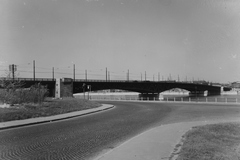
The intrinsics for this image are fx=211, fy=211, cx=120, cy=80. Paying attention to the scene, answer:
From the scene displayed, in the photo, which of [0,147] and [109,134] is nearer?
[0,147]

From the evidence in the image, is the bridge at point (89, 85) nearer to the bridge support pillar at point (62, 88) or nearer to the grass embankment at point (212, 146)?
the bridge support pillar at point (62, 88)

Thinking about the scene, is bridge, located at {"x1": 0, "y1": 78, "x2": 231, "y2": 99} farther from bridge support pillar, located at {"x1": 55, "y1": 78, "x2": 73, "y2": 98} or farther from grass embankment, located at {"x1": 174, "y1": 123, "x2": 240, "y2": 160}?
grass embankment, located at {"x1": 174, "y1": 123, "x2": 240, "y2": 160}

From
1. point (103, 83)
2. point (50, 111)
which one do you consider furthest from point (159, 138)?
point (103, 83)

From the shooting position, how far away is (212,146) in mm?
7953

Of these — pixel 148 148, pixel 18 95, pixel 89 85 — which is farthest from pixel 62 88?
pixel 148 148

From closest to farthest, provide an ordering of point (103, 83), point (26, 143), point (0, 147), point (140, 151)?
1. point (140, 151)
2. point (0, 147)
3. point (26, 143)
4. point (103, 83)

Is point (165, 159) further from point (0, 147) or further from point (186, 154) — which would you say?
point (0, 147)

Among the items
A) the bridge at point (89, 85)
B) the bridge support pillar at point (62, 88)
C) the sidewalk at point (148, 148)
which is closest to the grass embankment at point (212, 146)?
the sidewalk at point (148, 148)

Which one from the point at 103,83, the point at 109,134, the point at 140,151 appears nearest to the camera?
A: the point at 140,151

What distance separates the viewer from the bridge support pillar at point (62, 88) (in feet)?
150

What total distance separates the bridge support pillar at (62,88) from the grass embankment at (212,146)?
38639mm

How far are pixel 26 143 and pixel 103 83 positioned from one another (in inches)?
2128

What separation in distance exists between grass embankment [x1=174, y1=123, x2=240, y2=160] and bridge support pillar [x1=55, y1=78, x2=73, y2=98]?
38.6 meters

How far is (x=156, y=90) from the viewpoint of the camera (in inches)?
3255
